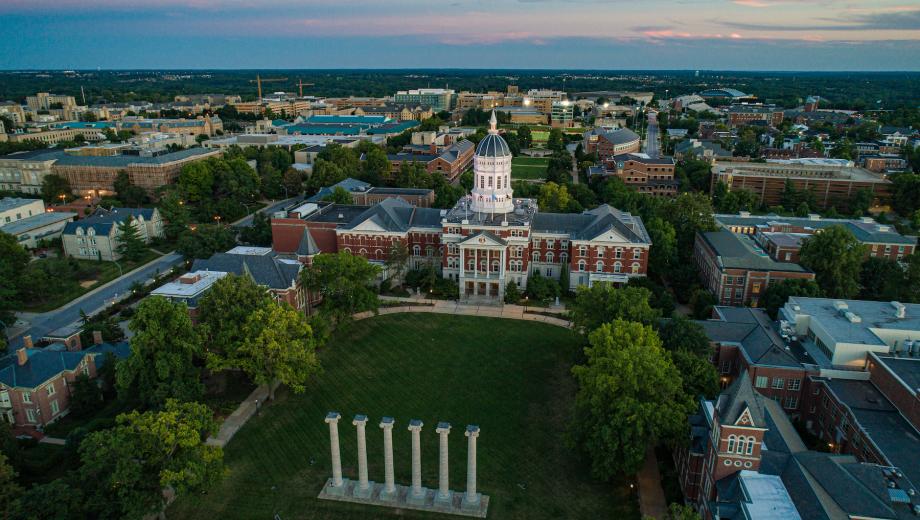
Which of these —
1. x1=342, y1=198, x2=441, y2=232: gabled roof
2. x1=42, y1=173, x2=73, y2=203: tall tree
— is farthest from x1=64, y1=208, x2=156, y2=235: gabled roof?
x1=342, y1=198, x2=441, y2=232: gabled roof

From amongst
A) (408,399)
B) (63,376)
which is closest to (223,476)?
(408,399)

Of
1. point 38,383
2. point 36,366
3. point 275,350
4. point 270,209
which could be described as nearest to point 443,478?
point 275,350

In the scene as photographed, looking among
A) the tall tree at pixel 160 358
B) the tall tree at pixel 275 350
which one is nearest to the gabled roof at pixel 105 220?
the tall tree at pixel 160 358

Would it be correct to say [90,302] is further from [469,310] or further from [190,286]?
[469,310]

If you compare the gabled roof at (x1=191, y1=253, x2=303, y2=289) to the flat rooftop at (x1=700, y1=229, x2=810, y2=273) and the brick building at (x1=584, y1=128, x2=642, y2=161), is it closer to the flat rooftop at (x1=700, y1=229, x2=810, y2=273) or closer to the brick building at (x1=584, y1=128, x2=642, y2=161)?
the flat rooftop at (x1=700, y1=229, x2=810, y2=273)

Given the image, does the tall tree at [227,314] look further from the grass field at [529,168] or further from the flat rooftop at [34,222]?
the grass field at [529,168]

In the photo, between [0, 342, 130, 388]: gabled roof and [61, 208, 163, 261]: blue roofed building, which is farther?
[61, 208, 163, 261]: blue roofed building
